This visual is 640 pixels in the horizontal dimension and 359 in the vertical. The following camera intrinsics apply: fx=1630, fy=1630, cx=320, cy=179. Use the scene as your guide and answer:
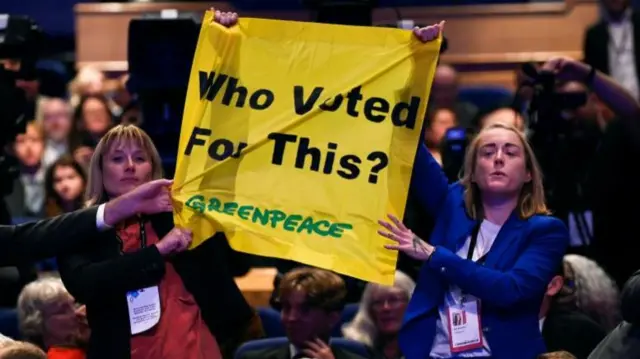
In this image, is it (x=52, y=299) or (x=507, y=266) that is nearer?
(x=507, y=266)

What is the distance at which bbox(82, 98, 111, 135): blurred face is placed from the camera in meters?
8.45

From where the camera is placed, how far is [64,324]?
6.17m

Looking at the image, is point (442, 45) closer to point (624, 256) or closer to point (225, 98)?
point (225, 98)

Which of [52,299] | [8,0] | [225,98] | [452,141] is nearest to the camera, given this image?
[225,98]

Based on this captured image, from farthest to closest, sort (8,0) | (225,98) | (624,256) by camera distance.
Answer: (8,0) → (624,256) → (225,98)

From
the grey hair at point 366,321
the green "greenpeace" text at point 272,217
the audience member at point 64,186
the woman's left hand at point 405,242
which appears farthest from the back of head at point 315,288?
the audience member at point 64,186

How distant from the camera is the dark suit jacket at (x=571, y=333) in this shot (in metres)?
6.07

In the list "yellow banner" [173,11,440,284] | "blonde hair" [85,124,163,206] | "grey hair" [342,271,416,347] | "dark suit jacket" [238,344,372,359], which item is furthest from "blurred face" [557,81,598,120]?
"blonde hair" [85,124,163,206]

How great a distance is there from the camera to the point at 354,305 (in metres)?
6.79

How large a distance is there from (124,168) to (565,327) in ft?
6.05

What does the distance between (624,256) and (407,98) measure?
2.22 m

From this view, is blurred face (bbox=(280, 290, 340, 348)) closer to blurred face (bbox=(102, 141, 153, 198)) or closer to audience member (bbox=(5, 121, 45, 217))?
blurred face (bbox=(102, 141, 153, 198))

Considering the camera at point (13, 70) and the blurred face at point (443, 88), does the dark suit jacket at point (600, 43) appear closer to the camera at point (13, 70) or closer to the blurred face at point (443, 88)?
the blurred face at point (443, 88)

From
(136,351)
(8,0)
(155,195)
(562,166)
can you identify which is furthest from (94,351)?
(8,0)
